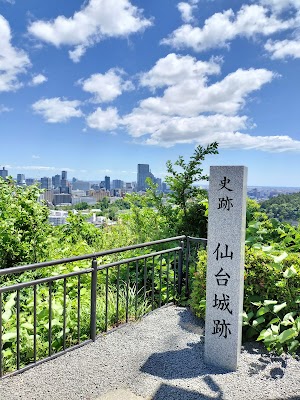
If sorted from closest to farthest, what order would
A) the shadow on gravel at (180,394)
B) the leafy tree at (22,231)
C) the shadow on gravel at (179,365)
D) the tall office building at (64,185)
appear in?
the shadow on gravel at (180,394), the shadow on gravel at (179,365), the leafy tree at (22,231), the tall office building at (64,185)

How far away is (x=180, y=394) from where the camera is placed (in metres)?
2.57

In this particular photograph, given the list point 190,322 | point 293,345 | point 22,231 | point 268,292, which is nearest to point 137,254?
point 190,322

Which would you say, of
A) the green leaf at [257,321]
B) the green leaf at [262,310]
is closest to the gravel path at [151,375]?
the green leaf at [257,321]

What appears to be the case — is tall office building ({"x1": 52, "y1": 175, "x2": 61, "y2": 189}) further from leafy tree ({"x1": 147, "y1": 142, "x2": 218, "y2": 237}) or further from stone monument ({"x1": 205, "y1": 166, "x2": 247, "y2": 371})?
stone monument ({"x1": 205, "y1": 166, "x2": 247, "y2": 371})

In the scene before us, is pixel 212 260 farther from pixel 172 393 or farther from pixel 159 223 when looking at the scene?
pixel 159 223

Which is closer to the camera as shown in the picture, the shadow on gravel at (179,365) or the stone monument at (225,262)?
the shadow on gravel at (179,365)

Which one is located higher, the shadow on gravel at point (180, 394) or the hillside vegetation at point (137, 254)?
the hillside vegetation at point (137, 254)

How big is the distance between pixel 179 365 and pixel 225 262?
3.08 feet

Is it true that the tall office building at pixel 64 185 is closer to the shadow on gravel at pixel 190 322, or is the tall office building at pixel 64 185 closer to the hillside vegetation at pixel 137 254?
the hillside vegetation at pixel 137 254

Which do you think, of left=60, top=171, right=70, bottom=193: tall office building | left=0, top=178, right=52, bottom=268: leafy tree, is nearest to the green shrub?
left=0, top=178, right=52, bottom=268: leafy tree

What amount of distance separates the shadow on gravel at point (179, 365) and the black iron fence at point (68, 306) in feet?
2.27

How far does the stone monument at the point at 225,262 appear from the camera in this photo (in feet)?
9.73

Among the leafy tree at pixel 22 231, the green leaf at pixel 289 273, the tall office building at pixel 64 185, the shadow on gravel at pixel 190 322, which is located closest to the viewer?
the green leaf at pixel 289 273

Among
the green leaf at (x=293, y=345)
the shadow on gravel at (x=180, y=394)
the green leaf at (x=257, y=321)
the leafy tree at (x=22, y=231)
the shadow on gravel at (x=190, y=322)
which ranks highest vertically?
the leafy tree at (x=22, y=231)
